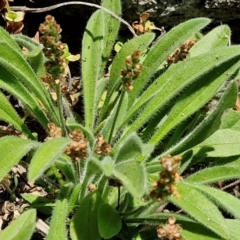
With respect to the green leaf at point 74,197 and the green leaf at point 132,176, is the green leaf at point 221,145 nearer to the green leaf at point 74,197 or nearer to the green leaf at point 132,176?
the green leaf at point 74,197

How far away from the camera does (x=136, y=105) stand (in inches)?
130

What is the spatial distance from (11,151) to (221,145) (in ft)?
3.99

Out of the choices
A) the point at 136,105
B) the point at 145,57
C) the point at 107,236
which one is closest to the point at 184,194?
the point at 107,236

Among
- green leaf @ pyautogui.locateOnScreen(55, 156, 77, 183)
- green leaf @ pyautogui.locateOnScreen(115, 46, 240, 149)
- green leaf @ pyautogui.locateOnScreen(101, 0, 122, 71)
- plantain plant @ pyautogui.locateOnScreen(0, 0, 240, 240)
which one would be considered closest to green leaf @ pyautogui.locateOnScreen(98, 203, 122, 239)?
plantain plant @ pyautogui.locateOnScreen(0, 0, 240, 240)

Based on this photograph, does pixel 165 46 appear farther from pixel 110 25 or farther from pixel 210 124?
pixel 210 124

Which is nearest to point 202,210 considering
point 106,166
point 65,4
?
point 106,166

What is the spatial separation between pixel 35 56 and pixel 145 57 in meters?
0.67

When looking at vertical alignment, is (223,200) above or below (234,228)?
above

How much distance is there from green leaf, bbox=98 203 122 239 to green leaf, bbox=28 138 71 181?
47 cm

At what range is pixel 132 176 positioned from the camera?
93.6 inches

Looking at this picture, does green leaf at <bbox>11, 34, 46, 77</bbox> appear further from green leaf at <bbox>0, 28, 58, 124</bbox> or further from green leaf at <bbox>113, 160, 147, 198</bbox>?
green leaf at <bbox>113, 160, 147, 198</bbox>

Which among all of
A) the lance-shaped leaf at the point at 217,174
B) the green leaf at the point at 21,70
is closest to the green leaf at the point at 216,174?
the lance-shaped leaf at the point at 217,174

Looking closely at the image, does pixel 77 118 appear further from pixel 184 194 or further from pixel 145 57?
pixel 184 194

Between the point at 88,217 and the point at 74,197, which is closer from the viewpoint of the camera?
the point at 88,217
